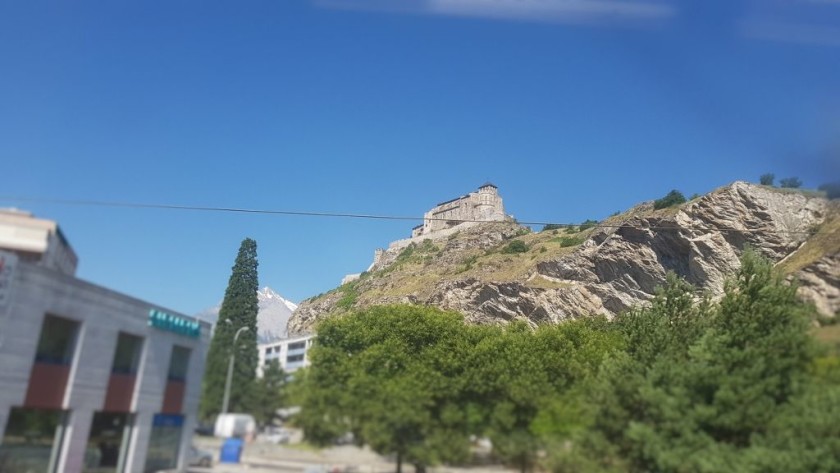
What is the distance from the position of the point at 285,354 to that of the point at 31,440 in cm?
461

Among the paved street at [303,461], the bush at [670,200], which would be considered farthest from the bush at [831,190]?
the bush at [670,200]

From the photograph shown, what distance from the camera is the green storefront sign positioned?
1058 cm

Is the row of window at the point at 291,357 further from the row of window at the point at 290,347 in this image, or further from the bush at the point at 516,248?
the bush at the point at 516,248

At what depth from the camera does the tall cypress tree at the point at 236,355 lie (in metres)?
10.6

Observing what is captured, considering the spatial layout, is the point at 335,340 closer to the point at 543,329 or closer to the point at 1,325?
the point at 1,325

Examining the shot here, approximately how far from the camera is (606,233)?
67.4m

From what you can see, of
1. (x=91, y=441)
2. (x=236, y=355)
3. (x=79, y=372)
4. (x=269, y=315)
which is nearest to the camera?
(x=79, y=372)

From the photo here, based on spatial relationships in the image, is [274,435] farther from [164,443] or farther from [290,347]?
[290,347]

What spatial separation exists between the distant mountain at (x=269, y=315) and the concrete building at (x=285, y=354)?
24cm

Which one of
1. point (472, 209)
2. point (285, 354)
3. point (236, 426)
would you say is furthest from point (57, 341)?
point (472, 209)

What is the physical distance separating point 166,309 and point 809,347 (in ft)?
47.0

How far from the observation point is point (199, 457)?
10.4 metres

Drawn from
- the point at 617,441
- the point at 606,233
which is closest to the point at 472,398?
the point at 617,441

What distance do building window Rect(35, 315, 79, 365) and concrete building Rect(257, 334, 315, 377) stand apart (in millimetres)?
3319
